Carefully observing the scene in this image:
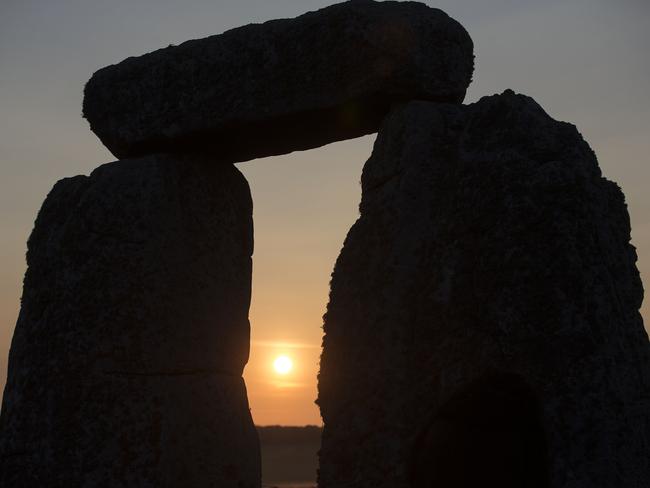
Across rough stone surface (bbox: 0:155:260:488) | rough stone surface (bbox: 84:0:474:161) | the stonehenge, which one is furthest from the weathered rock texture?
rough stone surface (bbox: 0:155:260:488)

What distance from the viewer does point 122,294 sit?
5160 mm

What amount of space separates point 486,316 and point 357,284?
27.9 inches

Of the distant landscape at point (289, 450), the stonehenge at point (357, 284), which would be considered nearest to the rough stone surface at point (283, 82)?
the stonehenge at point (357, 284)

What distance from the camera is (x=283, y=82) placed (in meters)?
5.01

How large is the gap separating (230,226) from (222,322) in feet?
1.89

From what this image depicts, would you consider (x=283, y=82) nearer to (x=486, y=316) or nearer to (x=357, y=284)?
(x=357, y=284)

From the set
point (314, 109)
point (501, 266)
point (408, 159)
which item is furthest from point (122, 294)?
point (501, 266)

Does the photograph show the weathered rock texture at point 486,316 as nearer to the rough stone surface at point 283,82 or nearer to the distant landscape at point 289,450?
the rough stone surface at point 283,82

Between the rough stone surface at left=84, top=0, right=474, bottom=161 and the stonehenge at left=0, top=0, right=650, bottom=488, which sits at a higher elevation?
the rough stone surface at left=84, top=0, right=474, bottom=161

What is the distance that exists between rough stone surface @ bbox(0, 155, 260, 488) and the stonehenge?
0.01 metres

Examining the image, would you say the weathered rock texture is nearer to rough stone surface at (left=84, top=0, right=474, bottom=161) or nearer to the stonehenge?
the stonehenge

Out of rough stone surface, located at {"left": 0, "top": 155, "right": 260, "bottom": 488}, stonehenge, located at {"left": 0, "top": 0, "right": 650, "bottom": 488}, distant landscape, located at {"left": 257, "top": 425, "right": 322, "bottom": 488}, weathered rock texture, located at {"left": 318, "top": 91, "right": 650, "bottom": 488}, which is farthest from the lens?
distant landscape, located at {"left": 257, "top": 425, "right": 322, "bottom": 488}

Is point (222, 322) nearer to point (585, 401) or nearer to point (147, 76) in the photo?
point (147, 76)

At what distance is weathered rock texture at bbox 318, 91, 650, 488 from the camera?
3645 mm
